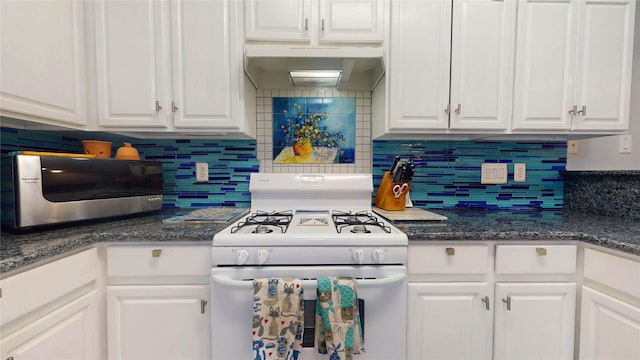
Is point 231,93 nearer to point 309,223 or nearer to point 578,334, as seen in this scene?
point 309,223

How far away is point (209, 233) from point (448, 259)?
1.01m

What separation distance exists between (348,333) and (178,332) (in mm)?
714

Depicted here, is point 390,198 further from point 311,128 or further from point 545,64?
point 545,64

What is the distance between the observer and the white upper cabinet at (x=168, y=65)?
1.35m

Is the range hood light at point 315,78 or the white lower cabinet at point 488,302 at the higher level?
the range hood light at point 315,78

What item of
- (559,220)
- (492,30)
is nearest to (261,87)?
(492,30)

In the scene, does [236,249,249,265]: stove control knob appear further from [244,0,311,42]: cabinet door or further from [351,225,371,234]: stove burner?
[244,0,311,42]: cabinet door

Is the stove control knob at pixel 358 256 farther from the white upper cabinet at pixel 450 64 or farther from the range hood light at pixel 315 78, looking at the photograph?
the range hood light at pixel 315 78

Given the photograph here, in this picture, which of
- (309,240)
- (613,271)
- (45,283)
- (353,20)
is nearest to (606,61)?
(613,271)

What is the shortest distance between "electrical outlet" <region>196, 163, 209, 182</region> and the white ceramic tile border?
350 millimetres

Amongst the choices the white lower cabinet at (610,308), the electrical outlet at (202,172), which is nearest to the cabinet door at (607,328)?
the white lower cabinet at (610,308)

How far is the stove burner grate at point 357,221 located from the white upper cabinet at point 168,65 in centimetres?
72

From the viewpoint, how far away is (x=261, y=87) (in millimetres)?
1723

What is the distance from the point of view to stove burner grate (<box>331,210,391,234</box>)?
1155 millimetres
